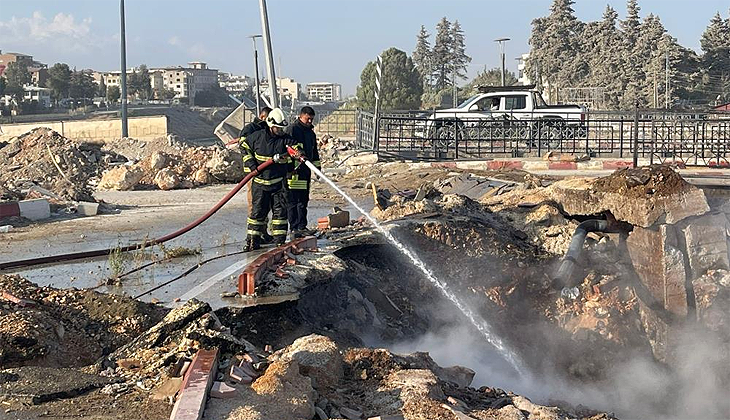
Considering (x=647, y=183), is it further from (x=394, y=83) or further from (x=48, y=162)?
(x=394, y=83)

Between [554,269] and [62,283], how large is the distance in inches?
233

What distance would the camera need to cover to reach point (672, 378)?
30.1 ft

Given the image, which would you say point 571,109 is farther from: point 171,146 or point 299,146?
point 299,146

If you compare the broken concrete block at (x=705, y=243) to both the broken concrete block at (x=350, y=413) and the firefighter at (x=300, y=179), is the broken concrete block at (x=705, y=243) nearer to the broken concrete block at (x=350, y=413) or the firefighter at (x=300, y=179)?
the firefighter at (x=300, y=179)

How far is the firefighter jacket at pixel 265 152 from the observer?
9.45 meters

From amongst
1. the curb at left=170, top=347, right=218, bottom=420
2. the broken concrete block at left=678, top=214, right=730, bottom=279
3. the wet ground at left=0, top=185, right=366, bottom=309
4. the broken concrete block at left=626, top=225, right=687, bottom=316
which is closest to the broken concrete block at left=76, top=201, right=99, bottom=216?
the wet ground at left=0, top=185, right=366, bottom=309

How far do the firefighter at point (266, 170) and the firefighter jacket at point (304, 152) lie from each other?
271 mm

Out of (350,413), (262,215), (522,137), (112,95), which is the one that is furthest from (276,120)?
(112,95)

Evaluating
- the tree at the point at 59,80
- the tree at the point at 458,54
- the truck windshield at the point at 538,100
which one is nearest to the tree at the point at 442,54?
the tree at the point at 458,54

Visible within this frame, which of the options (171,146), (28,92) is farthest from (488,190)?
(28,92)

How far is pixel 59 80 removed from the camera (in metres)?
92.7

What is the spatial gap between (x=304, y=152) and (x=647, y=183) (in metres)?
4.30

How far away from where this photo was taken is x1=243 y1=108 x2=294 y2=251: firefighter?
372 inches

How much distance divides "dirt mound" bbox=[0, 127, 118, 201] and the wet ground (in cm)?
359
